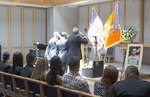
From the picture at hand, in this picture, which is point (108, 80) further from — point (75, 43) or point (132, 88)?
point (75, 43)

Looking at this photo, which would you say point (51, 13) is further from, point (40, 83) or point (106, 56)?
point (40, 83)

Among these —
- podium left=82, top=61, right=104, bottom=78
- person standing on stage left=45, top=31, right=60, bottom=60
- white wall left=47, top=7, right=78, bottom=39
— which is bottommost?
podium left=82, top=61, right=104, bottom=78

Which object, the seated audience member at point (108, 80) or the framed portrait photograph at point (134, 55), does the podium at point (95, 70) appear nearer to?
the framed portrait photograph at point (134, 55)

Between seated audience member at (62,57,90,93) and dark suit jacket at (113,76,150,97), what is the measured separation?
0.67m

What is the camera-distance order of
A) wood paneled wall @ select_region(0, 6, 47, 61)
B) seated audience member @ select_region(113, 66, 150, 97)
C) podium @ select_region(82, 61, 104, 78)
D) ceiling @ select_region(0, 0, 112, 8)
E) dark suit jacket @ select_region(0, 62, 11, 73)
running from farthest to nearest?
wood paneled wall @ select_region(0, 6, 47, 61)
ceiling @ select_region(0, 0, 112, 8)
podium @ select_region(82, 61, 104, 78)
dark suit jacket @ select_region(0, 62, 11, 73)
seated audience member @ select_region(113, 66, 150, 97)

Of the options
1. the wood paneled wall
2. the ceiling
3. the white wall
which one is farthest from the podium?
the wood paneled wall

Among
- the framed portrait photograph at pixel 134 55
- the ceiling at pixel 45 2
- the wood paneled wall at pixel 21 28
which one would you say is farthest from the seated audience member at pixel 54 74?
the wood paneled wall at pixel 21 28

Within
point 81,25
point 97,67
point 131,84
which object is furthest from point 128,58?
point 81,25

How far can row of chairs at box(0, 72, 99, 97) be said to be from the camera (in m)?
3.22

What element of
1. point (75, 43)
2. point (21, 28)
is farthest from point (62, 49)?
point (21, 28)

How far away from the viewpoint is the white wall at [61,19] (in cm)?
1311

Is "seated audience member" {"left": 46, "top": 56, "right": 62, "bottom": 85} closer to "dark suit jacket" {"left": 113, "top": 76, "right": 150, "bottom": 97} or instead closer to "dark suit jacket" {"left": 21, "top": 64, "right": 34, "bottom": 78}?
"dark suit jacket" {"left": 21, "top": 64, "right": 34, "bottom": 78}

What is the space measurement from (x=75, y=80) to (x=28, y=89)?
3.28 ft

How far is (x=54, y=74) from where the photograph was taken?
358 cm
